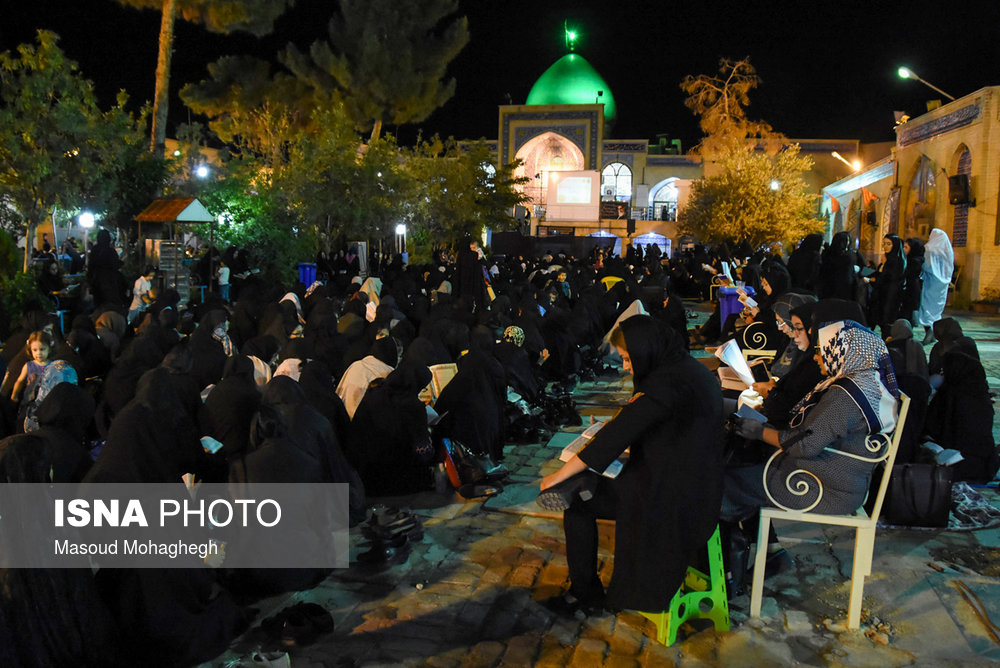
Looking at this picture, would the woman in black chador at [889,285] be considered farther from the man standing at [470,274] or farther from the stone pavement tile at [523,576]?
the stone pavement tile at [523,576]

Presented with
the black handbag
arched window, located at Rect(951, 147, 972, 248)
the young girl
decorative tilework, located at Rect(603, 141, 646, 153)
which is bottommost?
the black handbag

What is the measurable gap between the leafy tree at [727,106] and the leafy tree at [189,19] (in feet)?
49.4

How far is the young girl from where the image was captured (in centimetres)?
496

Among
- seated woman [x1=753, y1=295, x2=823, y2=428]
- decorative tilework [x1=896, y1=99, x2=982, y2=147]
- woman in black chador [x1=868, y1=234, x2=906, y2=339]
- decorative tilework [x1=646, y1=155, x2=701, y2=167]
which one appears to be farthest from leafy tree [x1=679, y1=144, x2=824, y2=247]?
seated woman [x1=753, y1=295, x2=823, y2=428]

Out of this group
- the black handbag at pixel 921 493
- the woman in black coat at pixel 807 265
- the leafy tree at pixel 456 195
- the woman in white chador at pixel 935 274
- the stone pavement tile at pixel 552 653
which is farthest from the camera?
the leafy tree at pixel 456 195

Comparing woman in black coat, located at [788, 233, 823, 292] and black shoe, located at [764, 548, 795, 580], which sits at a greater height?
woman in black coat, located at [788, 233, 823, 292]

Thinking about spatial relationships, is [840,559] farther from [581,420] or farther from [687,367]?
[581,420]

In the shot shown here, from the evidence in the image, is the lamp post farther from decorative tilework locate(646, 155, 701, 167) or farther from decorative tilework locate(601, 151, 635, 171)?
decorative tilework locate(646, 155, 701, 167)

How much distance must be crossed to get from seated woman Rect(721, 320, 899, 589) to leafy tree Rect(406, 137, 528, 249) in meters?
19.6

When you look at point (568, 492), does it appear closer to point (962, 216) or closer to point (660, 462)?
point (660, 462)

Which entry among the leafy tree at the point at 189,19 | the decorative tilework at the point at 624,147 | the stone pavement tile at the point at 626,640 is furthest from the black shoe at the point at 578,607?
the decorative tilework at the point at 624,147

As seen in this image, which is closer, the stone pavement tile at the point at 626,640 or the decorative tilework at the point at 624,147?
the stone pavement tile at the point at 626,640

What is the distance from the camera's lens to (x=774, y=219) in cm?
2267

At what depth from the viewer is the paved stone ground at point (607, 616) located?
3.14m
